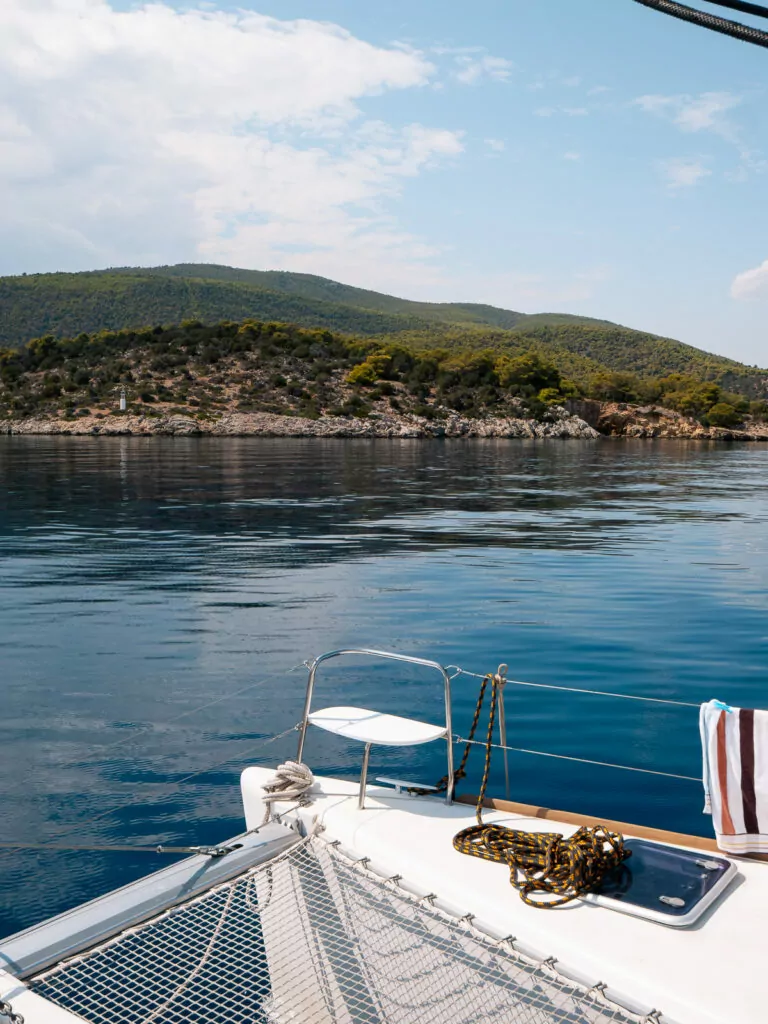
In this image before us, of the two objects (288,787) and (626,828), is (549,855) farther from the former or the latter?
(288,787)

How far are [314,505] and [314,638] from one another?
1669cm

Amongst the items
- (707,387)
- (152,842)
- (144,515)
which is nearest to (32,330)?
(707,387)

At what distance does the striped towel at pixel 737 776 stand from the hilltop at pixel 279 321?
126859mm

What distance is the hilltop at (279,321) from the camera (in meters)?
146

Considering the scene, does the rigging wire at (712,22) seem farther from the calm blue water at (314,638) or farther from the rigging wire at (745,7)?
the calm blue water at (314,638)

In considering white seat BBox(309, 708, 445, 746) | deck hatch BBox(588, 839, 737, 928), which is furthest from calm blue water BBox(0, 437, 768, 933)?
deck hatch BBox(588, 839, 737, 928)

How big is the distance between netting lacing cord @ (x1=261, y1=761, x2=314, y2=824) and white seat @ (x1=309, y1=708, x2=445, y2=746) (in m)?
0.31

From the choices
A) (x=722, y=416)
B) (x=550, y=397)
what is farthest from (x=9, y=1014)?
(x=722, y=416)

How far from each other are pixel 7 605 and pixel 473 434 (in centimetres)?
7790

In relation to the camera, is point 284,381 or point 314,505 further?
point 284,381

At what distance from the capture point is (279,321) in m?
173

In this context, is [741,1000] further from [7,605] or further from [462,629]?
[7,605]

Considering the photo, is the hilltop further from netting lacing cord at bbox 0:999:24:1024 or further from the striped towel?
netting lacing cord at bbox 0:999:24:1024

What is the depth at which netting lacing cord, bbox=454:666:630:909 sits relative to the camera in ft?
14.8
